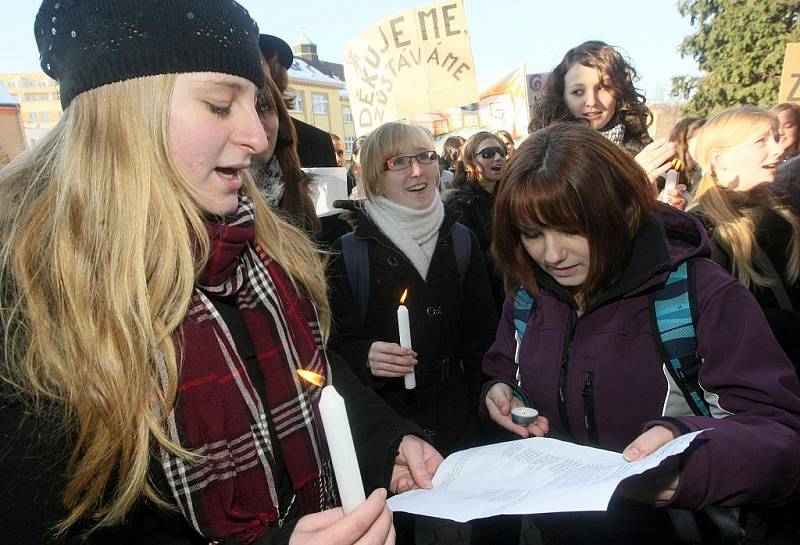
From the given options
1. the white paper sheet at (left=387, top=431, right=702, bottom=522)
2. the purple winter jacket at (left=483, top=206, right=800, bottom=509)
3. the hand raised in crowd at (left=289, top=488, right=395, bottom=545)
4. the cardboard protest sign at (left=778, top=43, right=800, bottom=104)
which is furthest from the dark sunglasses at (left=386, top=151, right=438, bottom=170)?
the cardboard protest sign at (left=778, top=43, right=800, bottom=104)

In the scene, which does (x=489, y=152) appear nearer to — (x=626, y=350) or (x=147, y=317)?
(x=626, y=350)

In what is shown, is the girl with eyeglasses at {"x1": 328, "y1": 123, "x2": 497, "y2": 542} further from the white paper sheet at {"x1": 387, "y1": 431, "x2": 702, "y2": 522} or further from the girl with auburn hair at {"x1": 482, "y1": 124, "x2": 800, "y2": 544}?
the white paper sheet at {"x1": 387, "y1": 431, "x2": 702, "y2": 522}

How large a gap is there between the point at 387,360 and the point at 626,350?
1.05 m

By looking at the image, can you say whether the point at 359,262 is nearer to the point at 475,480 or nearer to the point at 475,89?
the point at 475,480

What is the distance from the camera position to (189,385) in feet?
3.83

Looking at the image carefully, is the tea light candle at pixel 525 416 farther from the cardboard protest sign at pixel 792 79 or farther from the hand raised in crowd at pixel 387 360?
the cardboard protest sign at pixel 792 79

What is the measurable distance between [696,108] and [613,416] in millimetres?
23761

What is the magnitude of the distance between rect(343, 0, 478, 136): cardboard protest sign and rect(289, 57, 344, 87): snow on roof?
4317 centimetres

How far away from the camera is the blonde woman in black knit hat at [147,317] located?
1.00m

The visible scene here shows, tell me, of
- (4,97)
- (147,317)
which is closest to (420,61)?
(147,317)

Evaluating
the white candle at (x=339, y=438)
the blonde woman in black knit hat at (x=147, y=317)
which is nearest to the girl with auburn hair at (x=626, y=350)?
the blonde woman in black knit hat at (x=147, y=317)

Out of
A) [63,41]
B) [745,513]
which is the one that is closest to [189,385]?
[63,41]

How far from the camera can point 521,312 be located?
2031mm

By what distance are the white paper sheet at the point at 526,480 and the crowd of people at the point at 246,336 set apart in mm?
105
